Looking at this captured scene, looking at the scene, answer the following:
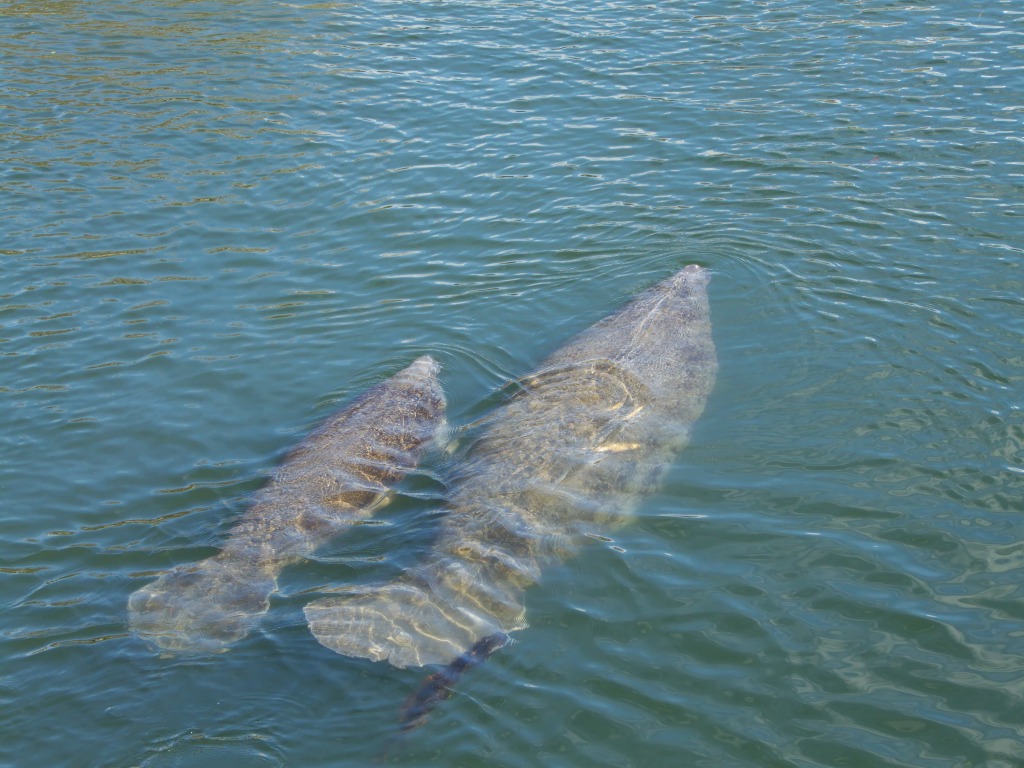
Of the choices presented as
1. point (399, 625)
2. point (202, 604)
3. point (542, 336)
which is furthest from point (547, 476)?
point (202, 604)

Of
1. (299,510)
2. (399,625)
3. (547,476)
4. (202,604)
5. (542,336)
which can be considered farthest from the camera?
(542,336)

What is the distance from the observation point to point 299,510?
7367mm

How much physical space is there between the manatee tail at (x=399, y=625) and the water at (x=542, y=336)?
121 millimetres

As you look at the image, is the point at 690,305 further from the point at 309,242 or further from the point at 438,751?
the point at 438,751

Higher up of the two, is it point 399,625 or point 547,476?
point 547,476

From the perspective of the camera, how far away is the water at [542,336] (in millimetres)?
5703

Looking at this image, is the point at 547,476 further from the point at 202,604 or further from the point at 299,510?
the point at 202,604

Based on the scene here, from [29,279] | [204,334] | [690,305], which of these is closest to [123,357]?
[204,334]

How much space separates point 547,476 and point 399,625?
1.89 meters

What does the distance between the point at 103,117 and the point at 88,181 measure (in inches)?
84.2

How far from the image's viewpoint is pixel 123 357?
9.55m

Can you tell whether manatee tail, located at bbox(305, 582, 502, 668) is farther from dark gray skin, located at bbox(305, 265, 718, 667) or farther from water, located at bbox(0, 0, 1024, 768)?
water, located at bbox(0, 0, 1024, 768)

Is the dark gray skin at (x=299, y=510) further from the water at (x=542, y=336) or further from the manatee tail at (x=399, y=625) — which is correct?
the manatee tail at (x=399, y=625)

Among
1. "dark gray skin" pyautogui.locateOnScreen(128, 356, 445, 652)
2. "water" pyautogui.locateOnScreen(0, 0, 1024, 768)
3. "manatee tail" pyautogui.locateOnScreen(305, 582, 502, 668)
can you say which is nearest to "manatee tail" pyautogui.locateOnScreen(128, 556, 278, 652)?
"dark gray skin" pyautogui.locateOnScreen(128, 356, 445, 652)
